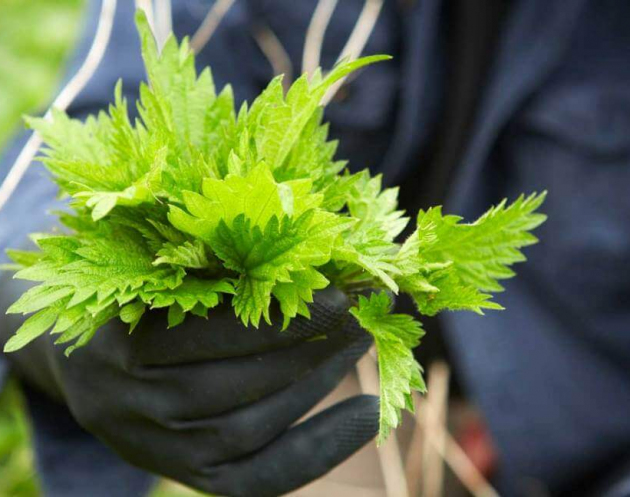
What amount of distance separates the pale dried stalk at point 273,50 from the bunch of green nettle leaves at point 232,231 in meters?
0.72

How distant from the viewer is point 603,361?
1088 mm

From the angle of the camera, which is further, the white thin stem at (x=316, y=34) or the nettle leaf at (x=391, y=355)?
the white thin stem at (x=316, y=34)

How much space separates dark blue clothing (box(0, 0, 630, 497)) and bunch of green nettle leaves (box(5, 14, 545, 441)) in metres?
0.53

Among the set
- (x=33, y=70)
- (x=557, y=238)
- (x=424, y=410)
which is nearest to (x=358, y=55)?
(x=557, y=238)

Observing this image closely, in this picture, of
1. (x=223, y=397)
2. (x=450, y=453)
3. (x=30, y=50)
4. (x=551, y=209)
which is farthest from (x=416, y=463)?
(x=30, y=50)

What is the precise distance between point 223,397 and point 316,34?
Answer: 78 centimetres

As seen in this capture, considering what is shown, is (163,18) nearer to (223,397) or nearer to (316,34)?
(316,34)

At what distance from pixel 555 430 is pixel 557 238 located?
285 millimetres

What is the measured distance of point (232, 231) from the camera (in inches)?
17.9

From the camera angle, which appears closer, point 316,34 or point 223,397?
point 223,397


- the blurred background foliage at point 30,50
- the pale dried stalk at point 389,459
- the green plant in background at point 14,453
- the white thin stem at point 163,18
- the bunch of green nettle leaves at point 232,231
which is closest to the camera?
the bunch of green nettle leaves at point 232,231

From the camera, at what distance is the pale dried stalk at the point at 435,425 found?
1.22m

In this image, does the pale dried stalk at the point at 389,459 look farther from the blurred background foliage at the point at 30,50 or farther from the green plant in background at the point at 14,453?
the blurred background foliage at the point at 30,50

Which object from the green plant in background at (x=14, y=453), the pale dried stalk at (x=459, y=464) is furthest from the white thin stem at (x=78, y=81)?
the pale dried stalk at (x=459, y=464)
